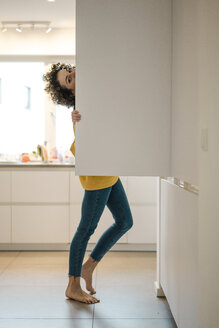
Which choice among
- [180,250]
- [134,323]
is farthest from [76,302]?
[180,250]

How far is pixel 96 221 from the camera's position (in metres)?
2.31

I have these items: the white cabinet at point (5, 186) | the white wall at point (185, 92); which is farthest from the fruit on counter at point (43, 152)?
the white wall at point (185, 92)

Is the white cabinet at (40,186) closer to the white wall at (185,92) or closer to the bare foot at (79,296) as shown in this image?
the bare foot at (79,296)

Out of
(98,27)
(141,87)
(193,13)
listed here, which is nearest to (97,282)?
(141,87)

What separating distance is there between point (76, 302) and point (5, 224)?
1.59 meters

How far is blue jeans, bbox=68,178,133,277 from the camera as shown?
7.42 ft

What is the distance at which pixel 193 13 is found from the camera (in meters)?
1.40

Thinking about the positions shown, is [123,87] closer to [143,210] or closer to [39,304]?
[39,304]

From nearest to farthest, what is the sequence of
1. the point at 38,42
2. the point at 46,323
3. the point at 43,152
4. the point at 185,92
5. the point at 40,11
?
the point at 185,92
the point at 46,323
the point at 40,11
the point at 43,152
the point at 38,42

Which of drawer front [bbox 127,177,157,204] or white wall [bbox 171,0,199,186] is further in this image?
drawer front [bbox 127,177,157,204]

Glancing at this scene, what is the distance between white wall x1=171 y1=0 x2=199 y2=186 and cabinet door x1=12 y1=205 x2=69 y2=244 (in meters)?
2.09

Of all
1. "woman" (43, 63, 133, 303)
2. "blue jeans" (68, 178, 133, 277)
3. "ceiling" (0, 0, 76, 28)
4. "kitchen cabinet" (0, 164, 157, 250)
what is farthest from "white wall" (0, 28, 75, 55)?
"blue jeans" (68, 178, 133, 277)

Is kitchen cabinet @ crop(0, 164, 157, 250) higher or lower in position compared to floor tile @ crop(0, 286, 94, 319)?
higher

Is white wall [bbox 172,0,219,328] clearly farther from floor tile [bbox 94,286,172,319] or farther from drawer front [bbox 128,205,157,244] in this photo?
drawer front [bbox 128,205,157,244]
